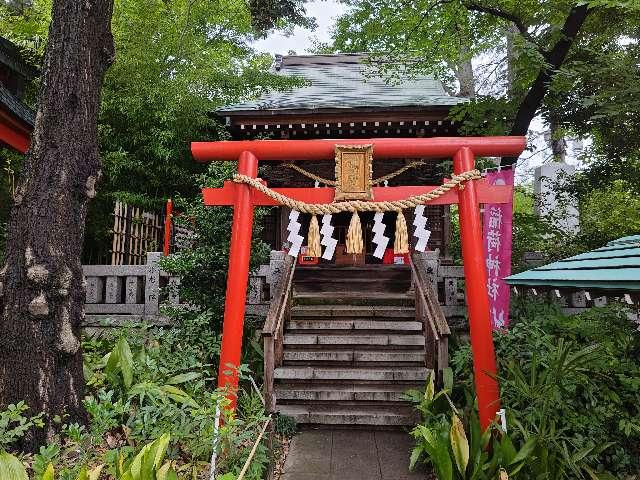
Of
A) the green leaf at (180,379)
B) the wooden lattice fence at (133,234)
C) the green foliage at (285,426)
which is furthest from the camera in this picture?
the wooden lattice fence at (133,234)

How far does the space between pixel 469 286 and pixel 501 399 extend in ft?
3.84

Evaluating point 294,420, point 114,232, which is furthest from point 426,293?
point 114,232

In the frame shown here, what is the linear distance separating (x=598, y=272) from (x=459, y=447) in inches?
74.7

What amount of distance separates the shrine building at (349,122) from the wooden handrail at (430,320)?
6.02 feet

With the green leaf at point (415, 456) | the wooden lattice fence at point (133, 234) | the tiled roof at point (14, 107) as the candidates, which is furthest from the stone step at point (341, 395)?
the tiled roof at point (14, 107)

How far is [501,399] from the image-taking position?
13.6ft

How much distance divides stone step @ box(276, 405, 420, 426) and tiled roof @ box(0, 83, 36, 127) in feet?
19.8

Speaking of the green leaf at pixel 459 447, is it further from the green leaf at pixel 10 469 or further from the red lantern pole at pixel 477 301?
the green leaf at pixel 10 469

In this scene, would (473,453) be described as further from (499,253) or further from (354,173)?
(354,173)

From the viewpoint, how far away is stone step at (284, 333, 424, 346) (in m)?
6.20

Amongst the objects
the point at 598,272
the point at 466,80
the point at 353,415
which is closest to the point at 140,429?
the point at 353,415

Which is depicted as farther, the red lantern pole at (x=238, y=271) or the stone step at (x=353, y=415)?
the stone step at (x=353, y=415)

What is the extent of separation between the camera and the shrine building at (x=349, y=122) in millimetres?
8500

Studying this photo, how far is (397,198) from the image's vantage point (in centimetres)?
466
